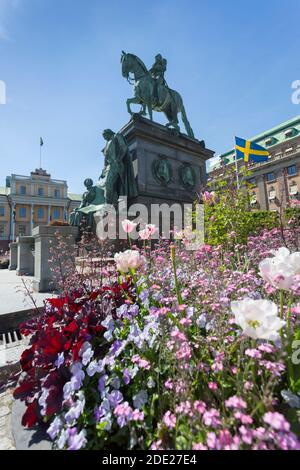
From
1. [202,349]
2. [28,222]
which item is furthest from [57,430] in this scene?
[28,222]

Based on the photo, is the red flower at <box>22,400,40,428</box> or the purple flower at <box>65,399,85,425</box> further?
the red flower at <box>22,400,40,428</box>

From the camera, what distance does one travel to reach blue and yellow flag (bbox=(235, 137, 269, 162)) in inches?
625

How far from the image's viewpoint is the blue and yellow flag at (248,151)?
15.9m

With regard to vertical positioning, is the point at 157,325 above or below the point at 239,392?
above

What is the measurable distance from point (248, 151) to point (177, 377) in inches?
698

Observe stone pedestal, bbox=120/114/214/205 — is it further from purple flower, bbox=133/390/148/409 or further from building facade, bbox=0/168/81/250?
building facade, bbox=0/168/81/250

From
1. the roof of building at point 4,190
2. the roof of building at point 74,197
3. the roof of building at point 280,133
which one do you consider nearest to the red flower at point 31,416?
the roof of building at point 280,133

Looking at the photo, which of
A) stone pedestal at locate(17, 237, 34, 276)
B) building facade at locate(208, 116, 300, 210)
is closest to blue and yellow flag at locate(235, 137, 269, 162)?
stone pedestal at locate(17, 237, 34, 276)

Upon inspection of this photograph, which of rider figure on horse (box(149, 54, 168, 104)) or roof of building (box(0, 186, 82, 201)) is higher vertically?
roof of building (box(0, 186, 82, 201))

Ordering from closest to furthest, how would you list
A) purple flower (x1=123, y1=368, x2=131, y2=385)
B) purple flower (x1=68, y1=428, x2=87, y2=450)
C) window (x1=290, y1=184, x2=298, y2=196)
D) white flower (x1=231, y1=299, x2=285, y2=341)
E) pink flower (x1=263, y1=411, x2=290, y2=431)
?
1. pink flower (x1=263, y1=411, x2=290, y2=431)
2. white flower (x1=231, y1=299, x2=285, y2=341)
3. purple flower (x1=68, y1=428, x2=87, y2=450)
4. purple flower (x1=123, y1=368, x2=131, y2=385)
5. window (x1=290, y1=184, x2=298, y2=196)
